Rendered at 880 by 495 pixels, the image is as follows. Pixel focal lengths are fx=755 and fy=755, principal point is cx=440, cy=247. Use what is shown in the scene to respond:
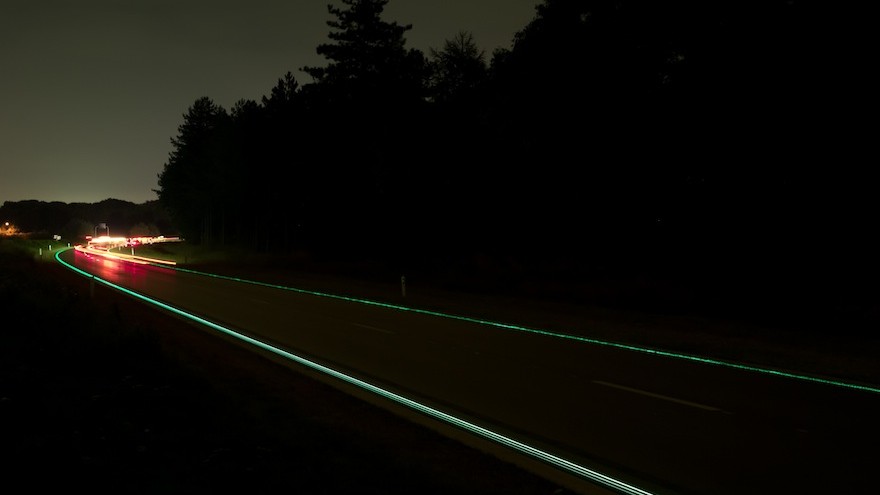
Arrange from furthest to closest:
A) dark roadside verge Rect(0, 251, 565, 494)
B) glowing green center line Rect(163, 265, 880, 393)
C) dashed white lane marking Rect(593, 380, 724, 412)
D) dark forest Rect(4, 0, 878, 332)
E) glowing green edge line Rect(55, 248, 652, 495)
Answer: dark forest Rect(4, 0, 878, 332) → glowing green center line Rect(163, 265, 880, 393) → dashed white lane marking Rect(593, 380, 724, 412) → glowing green edge line Rect(55, 248, 652, 495) → dark roadside verge Rect(0, 251, 565, 494)

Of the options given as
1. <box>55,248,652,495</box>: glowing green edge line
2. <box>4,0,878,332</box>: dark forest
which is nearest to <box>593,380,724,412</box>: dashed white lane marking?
<box>55,248,652,495</box>: glowing green edge line

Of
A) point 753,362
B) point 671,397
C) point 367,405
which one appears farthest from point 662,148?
point 367,405

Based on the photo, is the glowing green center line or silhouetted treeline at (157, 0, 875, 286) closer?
the glowing green center line

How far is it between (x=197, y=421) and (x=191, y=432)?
0.48m

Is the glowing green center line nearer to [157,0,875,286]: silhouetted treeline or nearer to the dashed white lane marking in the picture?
the dashed white lane marking

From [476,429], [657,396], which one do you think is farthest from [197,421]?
[657,396]

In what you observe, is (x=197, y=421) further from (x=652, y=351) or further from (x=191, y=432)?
(x=652, y=351)

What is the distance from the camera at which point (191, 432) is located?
705 cm

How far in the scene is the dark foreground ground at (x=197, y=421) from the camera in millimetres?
5711

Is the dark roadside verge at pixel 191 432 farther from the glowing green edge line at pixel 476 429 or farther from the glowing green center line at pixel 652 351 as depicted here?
the glowing green center line at pixel 652 351

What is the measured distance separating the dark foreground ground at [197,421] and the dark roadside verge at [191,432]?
18mm

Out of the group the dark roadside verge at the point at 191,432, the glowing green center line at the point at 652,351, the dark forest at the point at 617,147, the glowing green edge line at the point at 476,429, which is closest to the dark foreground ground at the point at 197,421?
the dark roadside verge at the point at 191,432

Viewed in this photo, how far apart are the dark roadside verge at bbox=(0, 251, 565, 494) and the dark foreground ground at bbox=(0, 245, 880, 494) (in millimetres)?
18

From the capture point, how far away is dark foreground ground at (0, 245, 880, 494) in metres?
5.71
